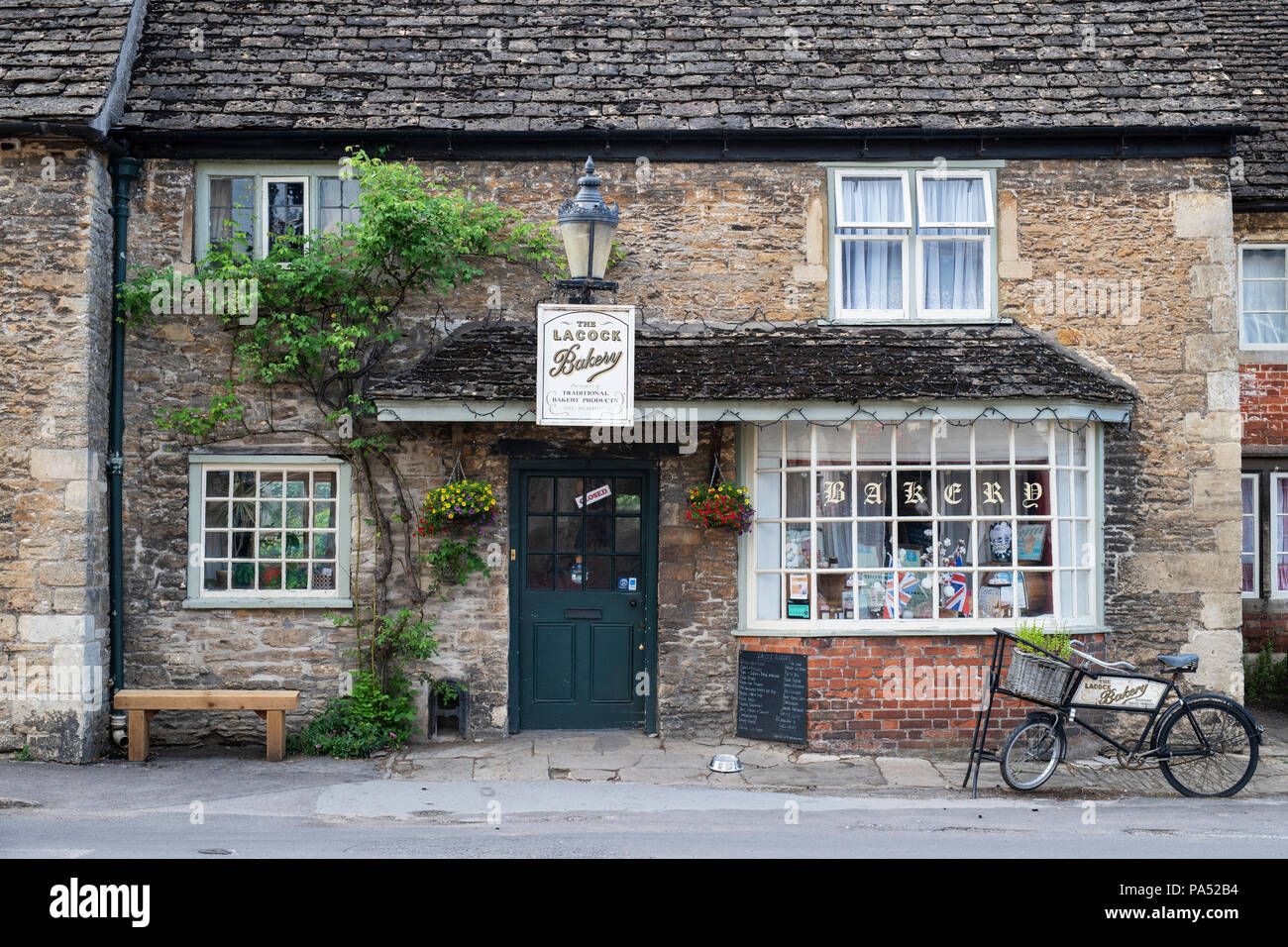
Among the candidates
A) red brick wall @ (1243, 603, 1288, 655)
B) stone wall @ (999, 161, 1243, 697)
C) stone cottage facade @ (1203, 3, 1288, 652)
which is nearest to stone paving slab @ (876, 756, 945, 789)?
stone wall @ (999, 161, 1243, 697)

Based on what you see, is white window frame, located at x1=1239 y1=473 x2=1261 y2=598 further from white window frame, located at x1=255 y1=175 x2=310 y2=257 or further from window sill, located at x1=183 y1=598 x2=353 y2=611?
white window frame, located at x1=255 y1=175 x2=310 y2=257

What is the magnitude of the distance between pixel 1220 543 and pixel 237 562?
8.93 meters

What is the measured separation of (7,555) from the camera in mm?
9805

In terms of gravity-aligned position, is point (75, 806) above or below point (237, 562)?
below

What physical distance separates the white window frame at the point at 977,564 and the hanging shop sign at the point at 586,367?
164cm

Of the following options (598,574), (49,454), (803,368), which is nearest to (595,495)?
(598,574)

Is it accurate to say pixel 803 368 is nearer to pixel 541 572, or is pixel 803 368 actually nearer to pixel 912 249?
pixel 912 249

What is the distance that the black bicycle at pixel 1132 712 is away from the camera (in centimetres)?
895

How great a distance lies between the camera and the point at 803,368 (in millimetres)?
10219

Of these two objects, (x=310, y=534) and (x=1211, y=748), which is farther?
(x=310, y=534)

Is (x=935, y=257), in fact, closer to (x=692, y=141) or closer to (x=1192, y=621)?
(x=692, y=141)

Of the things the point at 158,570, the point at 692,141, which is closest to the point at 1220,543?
the point at 692,141

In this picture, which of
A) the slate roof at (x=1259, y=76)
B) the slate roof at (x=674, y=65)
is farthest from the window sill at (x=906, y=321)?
the slate roof at (x=1259, y=76)

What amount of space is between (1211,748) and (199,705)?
8.17 meters
